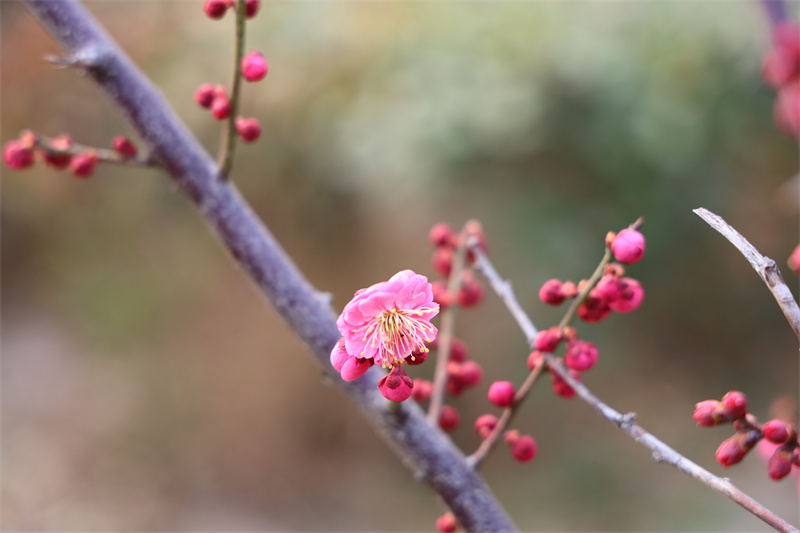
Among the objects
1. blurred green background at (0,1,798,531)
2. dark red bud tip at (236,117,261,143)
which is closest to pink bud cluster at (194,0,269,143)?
dark red bud tip at (236,117,261,143)

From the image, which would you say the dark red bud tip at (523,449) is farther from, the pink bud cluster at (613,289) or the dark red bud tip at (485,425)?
the pink bud cluster at (613,289)

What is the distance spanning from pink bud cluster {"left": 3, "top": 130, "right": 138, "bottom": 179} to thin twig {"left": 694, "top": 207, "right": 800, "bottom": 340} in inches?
16.6

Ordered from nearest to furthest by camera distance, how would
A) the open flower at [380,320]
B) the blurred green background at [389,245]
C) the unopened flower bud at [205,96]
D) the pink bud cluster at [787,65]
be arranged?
the open flower at [380,320] → the unopened flower bud at [205,96] → the pink bud cluster at [787,65] → the blurred green background at [389,245]

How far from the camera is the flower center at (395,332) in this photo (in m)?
0.28

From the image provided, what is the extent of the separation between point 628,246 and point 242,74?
0.29 meters

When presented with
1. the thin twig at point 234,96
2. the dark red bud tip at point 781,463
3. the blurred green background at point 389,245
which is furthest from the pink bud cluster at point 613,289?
the blurred green background at point 389,245

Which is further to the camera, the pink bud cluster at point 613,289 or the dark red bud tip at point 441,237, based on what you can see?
the dark red bud tip at point 441,237

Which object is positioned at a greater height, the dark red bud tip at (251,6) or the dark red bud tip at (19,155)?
the dark red bud tip at (19,155)

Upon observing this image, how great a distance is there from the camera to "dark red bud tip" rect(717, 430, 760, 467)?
12.4 inches

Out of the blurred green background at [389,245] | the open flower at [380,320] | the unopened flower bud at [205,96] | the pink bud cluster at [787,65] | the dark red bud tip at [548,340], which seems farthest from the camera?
the blurred green background at [389,245]

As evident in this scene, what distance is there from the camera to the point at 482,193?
5.22 feet

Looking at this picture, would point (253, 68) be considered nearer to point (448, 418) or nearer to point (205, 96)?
point (205, 96)

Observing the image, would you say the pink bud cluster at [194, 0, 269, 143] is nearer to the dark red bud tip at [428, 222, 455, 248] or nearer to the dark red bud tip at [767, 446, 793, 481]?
the dark red bud tip at [428, 222, 455, 248]

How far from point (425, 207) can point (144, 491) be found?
1326 millimetres
